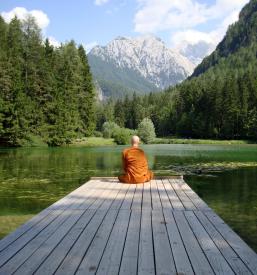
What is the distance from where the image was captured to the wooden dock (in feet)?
18.4

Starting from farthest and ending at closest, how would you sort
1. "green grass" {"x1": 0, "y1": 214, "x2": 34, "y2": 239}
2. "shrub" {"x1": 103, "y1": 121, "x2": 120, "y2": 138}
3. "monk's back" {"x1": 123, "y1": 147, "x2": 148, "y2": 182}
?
"shrub" {"x1": 103, "y1": 121, "x2": 120, "y2": 138}, "monk's back" {"x1": 123, "y1": 147, "x2": 148, "y2": 182}, "green grass" {"x1": 0, "y1": 214, "x2": 34, "y2": 239}

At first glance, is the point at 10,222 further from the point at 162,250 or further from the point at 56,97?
the point at 56,97

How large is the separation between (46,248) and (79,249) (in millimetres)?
540

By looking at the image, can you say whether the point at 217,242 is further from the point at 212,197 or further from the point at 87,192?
the point at 212,197

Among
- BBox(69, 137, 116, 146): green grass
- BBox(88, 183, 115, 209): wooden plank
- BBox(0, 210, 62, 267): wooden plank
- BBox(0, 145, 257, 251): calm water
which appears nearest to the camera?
BBox(0, 210, 62, 267): wooden plank

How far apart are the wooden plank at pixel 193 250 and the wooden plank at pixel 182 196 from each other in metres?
1.66

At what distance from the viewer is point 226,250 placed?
643 cm

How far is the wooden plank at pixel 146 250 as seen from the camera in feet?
18.1

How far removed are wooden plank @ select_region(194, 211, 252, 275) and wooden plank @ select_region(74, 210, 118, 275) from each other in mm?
1875

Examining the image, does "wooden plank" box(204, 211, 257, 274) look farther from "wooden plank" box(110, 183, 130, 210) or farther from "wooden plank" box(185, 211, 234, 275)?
"wooden plank" box(110, 183, 130, 210)

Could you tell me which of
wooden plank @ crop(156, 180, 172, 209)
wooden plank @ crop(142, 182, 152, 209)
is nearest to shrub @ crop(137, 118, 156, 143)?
wooden plank @ crop(156, 180, 172, 209)

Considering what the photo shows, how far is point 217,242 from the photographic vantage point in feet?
22.7

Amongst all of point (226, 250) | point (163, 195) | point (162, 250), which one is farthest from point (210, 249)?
point (163, 195)

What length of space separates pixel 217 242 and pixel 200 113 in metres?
129
